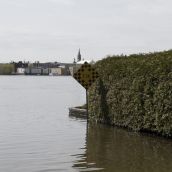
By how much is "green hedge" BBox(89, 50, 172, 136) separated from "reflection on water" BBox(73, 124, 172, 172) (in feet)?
1.94

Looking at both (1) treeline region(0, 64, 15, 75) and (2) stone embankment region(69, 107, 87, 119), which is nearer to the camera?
(2) stone embankment region(69, 107, 87, 119)

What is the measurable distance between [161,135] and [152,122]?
510 millimetres

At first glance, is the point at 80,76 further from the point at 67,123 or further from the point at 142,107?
the point at 142,107

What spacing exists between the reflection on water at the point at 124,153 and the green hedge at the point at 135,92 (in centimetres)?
59

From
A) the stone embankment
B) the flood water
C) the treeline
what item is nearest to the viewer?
the flood water

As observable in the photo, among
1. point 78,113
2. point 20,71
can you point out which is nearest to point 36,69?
point 20,71

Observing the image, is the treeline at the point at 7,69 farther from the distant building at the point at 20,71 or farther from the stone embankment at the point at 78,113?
the stone embankment at the point at 78,113

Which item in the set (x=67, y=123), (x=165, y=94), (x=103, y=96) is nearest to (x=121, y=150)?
(x=165, y=94)

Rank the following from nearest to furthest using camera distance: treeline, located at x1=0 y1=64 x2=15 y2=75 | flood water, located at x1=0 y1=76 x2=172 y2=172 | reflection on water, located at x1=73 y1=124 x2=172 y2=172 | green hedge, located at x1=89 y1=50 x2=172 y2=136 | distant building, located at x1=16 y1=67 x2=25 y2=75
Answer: reflection on water, located at x1=73 y1=124 x2=172 y2=172, flood water, located at x1=0 y1=76 x2=172 y2=172, green hedge, located at x1=89 y1=50 x2=172 y2=136, treeline, located at x1=0 y1=64 x2=15 y2=75, distant building, located at x1=16 y1=67 x2=25 y2=75

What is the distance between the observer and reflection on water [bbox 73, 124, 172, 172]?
11.3 m

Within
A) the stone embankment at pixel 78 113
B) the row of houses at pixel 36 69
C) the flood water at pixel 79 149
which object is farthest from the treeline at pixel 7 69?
the flood water at pixel 79 149

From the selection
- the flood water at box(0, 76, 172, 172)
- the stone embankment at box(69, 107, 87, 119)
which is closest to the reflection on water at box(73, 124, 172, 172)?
the flood water at box(0, 76, 172, 172)

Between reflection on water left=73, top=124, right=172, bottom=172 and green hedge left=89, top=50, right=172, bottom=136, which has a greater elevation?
green hedge left=89, top=50, right=172, bottom=136

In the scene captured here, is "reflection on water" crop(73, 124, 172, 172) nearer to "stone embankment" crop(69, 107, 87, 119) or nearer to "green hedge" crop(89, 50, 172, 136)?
"green hedge" crop(89, 50, 172, 136)
